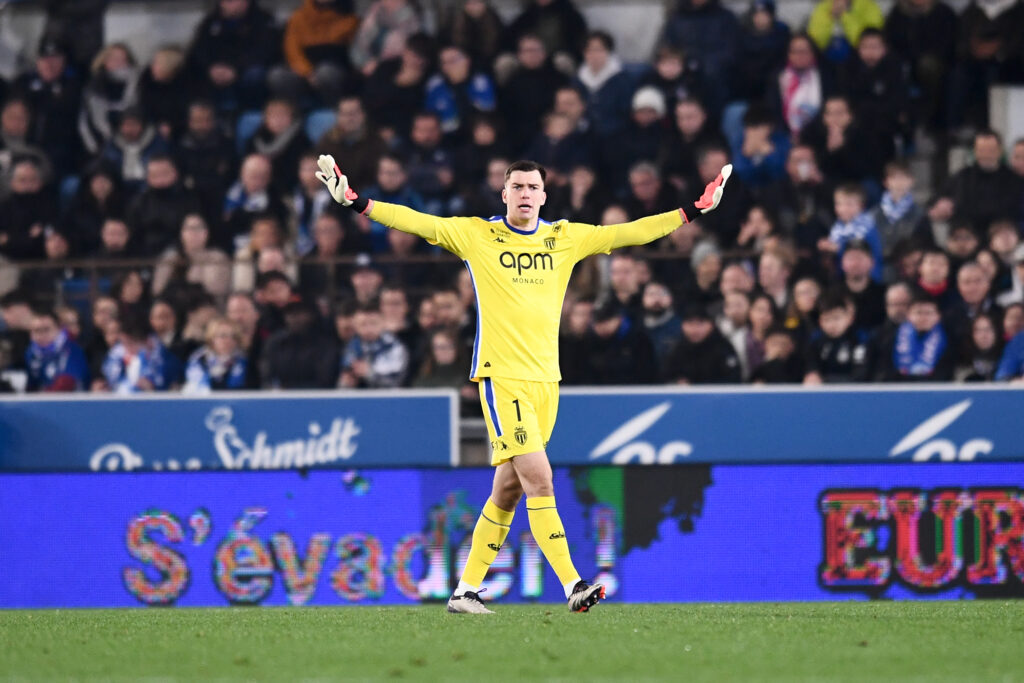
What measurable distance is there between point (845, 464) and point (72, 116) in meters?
8.68

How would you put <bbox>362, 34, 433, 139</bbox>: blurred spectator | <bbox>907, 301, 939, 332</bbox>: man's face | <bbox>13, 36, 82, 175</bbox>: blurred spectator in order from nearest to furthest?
<bbox>907, 301, 939, 332</bbox>: man's face
<bbox>362, 34, 433, 139</bbox>: blurred spectator
<bbox>13, 36, 82, 175</bbox>: blurred spectator

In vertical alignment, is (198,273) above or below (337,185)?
below

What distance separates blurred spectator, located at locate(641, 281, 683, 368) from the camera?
39.3 ft

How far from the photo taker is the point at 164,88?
602 inches

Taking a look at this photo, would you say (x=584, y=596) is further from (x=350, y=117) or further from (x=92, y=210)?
(x=92, y=210)

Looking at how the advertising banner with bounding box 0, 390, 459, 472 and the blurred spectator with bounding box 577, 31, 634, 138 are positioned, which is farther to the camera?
the blurred spectator with bounding box 577, 31, 634, 138

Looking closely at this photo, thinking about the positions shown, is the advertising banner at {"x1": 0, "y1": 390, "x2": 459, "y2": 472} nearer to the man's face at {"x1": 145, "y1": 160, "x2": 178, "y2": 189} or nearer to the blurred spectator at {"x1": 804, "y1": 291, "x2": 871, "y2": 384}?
the blurred spectator at {"x1": 804, "y1": 291, "x2": 871, "y2": 384}

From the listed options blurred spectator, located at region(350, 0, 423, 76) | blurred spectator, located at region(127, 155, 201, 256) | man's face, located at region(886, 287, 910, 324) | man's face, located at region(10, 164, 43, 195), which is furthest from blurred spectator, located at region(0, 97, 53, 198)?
man's face, located at region(886, 287, 910, 324)

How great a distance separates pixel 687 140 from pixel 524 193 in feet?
20.7

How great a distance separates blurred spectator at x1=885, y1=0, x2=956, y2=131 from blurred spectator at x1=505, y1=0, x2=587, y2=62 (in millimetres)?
2726

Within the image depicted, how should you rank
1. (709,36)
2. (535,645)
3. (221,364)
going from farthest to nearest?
1. (709,36)
2. (221,364)
3. (535,645)

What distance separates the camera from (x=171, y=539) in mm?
10195

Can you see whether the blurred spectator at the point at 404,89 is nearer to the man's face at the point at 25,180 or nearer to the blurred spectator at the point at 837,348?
the man's face at the point at 25,180

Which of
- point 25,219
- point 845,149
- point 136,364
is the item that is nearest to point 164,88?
point 25,219
